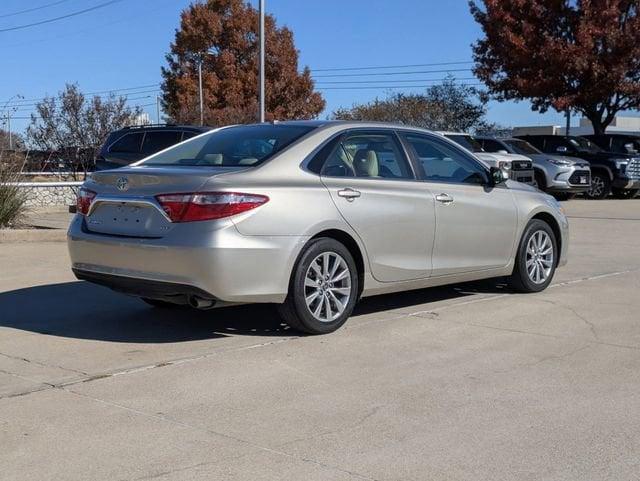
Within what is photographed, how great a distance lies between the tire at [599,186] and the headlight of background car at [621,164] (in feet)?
1.47

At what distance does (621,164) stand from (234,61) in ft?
75.9

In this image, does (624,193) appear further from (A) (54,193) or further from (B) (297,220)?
(B) (297,220)

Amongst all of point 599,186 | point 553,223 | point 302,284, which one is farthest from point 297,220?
point 599,186

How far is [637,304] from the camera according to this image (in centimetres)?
795

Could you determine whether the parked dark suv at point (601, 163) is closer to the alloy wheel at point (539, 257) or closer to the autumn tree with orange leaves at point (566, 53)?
the autumn tree with orange leaves at point (566, 53)

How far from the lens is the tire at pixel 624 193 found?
25214mm

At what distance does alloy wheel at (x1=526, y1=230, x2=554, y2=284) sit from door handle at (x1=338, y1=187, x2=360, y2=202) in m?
2.47

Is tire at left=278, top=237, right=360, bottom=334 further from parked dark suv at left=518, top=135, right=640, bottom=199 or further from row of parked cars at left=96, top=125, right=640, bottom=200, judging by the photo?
parked dark suv at left=518, top=135, right=640, bottom=199

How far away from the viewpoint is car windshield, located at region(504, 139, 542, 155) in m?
23.1

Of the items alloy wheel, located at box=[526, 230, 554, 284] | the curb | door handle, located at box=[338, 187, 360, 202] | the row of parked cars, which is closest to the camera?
door handle, located at box=[338, 187, 360, 202]

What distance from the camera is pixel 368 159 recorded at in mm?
7004

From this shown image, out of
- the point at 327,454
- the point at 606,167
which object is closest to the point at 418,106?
the point at 606,167

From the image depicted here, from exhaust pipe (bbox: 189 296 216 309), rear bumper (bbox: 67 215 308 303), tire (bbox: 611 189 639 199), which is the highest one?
rear bumper (bbox: 67 215 308 303)

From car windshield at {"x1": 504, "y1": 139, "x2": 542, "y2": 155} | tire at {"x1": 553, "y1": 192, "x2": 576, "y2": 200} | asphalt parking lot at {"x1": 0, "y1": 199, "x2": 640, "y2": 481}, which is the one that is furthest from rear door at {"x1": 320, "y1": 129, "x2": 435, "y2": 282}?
tire at {"x1": 553, "y1": 192, "x2": 576, "y2": 200}
